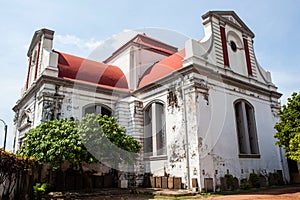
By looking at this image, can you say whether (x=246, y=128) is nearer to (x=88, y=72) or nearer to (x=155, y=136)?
(x=155, y=136)

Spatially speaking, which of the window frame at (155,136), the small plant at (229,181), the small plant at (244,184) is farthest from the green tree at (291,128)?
the window frame at (155,136)

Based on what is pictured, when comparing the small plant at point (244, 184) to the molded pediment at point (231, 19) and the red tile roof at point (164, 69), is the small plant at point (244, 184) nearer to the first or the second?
the red tile roof at point (164, 69)

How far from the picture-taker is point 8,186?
8.28 meters

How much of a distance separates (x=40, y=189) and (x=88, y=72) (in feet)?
27.5

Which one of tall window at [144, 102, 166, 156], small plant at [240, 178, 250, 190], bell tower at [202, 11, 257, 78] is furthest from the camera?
bell tower at [202, 11, 257, 78]

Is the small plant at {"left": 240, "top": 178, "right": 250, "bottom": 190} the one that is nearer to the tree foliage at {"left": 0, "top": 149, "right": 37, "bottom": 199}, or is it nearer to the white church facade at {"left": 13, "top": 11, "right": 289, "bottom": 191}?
the white church facade at {"left": 13, "top": 11, "right": 289, "bottom": 191}

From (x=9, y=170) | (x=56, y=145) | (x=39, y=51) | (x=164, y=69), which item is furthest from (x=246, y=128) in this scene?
(x=39, y=51)

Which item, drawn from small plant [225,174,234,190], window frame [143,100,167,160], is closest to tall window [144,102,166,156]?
window frame [143,100,167,160]

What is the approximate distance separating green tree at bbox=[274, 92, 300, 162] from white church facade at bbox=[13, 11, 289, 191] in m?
2.36

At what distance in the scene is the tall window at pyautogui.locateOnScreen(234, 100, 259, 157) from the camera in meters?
15.8

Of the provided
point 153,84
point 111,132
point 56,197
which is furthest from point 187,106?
point 56,197

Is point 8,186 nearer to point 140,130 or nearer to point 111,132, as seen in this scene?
point 111,132

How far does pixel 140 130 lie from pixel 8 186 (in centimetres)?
930

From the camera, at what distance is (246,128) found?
631 inches
